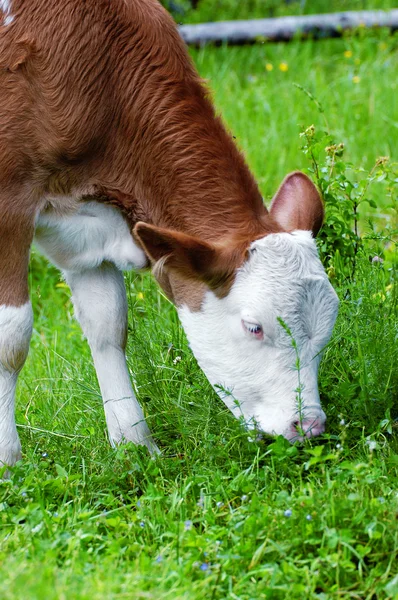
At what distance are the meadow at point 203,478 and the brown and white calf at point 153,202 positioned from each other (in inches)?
10.0

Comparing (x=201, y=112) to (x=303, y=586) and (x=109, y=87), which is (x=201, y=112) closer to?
(x=109, y=87)

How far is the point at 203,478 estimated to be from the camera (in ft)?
12.9

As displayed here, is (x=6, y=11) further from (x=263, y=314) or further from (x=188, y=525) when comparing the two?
(x=188, y=525)

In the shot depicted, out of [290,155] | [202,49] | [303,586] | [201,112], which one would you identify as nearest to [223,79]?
[202,49]

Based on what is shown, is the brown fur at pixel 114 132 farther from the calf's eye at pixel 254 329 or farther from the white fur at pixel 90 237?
the calf's eye at pixel 254 329

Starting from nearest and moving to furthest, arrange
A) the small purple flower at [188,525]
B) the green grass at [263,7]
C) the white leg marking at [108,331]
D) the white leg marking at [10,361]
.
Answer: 1. the small purple flower at [188,525]
2. the white leg marking at [10,361]
3. the white leg marking at [108,331]
4. the green grass at [263,7]

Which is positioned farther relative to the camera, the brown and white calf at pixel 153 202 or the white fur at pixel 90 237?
the white fur at pixel 90 237

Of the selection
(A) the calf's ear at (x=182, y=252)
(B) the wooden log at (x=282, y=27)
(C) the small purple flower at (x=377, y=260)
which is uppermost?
(A) the calf's ear at (x=182, y=252)

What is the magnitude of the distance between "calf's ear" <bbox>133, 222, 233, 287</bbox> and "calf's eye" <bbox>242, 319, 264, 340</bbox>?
209mm

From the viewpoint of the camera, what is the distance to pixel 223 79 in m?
8.98

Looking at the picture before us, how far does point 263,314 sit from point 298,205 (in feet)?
1.97

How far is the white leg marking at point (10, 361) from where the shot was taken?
412 centimetres

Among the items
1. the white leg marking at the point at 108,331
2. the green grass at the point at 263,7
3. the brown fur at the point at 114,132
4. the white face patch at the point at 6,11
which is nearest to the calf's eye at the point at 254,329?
the brown fur at the point at 114,132

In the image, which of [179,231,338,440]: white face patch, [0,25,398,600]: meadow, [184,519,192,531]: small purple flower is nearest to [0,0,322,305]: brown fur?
[179,231,338,440]: white face patch
